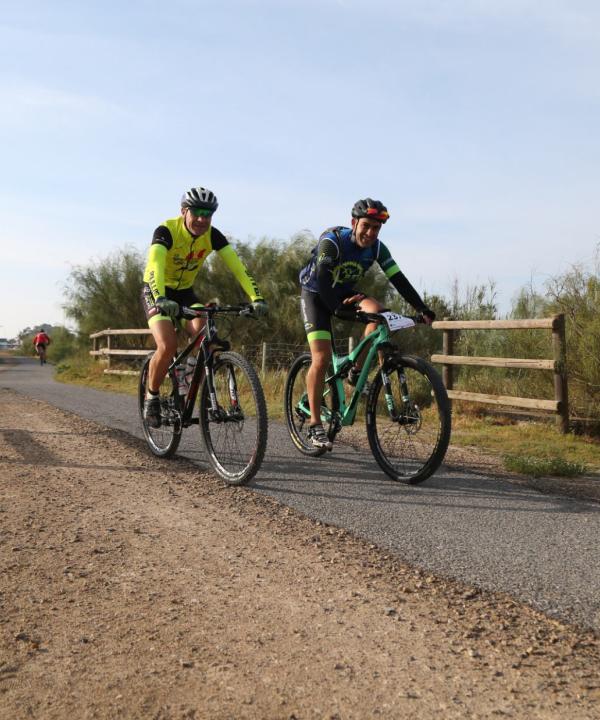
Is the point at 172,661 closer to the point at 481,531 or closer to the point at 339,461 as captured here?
the point at 481,531

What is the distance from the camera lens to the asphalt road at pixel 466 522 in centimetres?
335

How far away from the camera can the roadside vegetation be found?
327 inches

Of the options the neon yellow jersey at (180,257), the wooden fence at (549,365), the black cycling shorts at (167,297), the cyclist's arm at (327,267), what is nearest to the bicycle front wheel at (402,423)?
the cyclist's arm at (327,267)

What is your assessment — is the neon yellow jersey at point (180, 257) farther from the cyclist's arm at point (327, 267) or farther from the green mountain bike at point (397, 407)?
the green mountain bike at point (397, 407)

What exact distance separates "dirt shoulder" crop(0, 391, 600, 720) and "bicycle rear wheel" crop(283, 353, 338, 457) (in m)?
1.86

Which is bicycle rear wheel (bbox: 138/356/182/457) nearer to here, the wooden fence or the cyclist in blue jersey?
the cyclist in blue jersey

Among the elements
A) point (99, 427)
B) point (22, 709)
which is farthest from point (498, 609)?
point (99, 427)

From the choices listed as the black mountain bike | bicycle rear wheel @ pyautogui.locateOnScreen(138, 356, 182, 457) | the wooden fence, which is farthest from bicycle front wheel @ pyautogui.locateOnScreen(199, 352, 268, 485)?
the wooden fence

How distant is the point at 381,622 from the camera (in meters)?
2.84

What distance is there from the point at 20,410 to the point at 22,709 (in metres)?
8.00

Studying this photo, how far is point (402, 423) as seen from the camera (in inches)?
217

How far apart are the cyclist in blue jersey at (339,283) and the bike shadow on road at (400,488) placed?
37cm

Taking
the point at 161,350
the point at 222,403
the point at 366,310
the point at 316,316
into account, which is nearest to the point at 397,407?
the point at 366,310

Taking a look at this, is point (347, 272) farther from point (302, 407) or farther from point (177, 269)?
point (177, 269)
